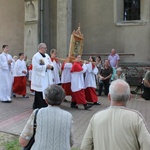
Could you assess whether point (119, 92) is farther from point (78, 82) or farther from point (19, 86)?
point (19, 86)

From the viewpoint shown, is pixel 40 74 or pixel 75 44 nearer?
pixel 40 74

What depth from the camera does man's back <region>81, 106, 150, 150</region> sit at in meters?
2.68

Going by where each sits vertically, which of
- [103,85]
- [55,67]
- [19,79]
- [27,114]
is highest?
[55,67]

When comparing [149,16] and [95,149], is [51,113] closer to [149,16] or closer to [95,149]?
[95,149]

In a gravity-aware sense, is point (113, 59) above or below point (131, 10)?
below

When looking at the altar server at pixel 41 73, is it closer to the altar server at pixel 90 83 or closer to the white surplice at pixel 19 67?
A: the altar server at pixel 90 83

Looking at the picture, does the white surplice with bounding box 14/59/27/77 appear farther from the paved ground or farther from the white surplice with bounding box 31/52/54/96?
the white surplice with bounding box 31/52/54/96

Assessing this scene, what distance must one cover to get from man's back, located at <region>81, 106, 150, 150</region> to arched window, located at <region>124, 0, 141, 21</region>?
1313 centimetres

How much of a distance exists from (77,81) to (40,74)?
4.41 feet

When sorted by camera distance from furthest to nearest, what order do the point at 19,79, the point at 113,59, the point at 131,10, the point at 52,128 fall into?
the point at 131,10 < the point at 113,59 < the point at 19,79 < the point at 52,128

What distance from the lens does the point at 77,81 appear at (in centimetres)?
994

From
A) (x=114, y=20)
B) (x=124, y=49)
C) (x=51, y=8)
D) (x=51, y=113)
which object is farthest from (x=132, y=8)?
(x=51, y=113)

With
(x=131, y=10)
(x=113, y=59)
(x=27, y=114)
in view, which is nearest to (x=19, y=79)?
(x=27, y=114)

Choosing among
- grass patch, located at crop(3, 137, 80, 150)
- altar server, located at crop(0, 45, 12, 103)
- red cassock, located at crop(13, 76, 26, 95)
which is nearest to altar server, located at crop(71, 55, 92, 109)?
altar server, located at crop(0, 45, 12, 103)
